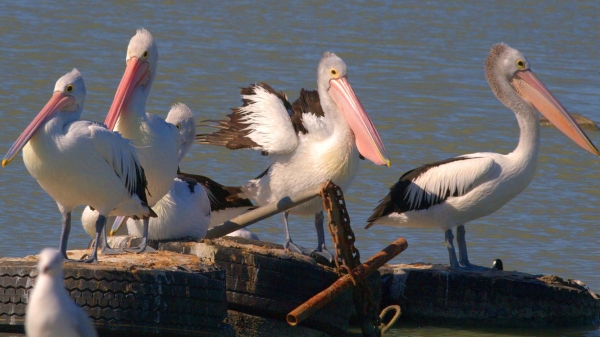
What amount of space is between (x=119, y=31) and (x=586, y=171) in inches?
318

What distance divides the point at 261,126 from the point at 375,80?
24.9 feet

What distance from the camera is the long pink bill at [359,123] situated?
7.01 meters

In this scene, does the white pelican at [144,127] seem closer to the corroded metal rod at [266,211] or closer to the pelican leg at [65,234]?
the corroded metal rod at [266,211]

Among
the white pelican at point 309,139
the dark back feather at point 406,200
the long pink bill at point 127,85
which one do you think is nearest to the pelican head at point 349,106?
the white pelican at point 309,139

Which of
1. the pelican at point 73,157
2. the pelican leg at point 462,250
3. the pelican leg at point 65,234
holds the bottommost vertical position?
the pelican leg at point 65,234

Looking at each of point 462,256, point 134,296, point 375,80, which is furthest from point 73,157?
point 375,80

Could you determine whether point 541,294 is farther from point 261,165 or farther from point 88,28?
point 88,28

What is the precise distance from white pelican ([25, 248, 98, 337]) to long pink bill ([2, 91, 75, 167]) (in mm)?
1618

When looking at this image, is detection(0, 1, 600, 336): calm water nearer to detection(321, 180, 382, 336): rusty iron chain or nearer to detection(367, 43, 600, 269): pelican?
detection(321, 180, 382, 336): rusty iron chain

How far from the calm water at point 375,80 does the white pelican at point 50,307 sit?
2.93 m

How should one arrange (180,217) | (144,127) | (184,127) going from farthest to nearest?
(184,127) < (180,217) < (144,127)

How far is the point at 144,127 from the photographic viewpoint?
655 centimetres

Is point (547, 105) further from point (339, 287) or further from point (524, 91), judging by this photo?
point (339, 287)

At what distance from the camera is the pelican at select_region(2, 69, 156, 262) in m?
5.39
